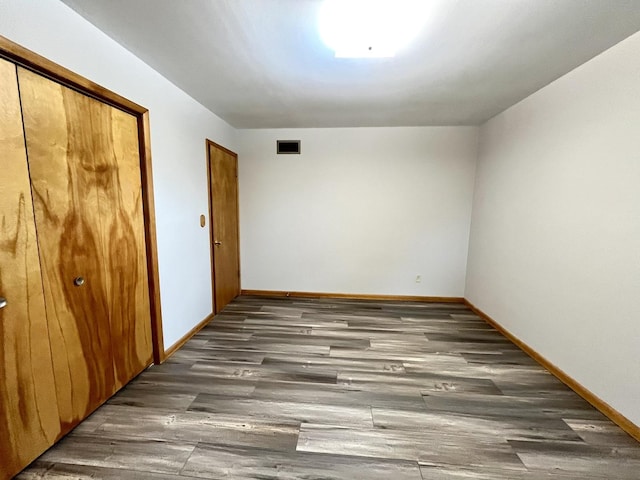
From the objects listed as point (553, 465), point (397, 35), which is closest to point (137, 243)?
point (397, 35)

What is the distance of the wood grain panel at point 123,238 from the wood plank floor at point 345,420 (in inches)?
13.1

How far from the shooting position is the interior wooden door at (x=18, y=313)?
1.24 m

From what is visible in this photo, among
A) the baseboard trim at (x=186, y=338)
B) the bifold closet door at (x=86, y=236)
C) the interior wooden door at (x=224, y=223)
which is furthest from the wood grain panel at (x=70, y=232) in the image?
the interior wooden door at (x=224, y=223)

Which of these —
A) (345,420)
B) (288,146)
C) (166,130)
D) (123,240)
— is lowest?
(345,420)

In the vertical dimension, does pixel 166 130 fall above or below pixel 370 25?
below

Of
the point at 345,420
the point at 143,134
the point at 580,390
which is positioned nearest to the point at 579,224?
the point at 580,390

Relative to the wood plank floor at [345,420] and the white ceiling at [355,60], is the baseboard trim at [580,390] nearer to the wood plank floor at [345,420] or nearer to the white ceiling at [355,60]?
the wood plank floor at [345,420]

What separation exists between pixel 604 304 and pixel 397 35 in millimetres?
2244

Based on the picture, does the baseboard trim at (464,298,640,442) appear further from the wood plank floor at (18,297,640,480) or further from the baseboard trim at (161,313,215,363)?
the baseboard trim at (161,313,215,363)

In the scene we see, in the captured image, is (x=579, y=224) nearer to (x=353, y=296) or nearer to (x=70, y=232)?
(x=353, y=296)

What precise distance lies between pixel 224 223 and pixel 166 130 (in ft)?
4.73

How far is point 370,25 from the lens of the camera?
1604mm

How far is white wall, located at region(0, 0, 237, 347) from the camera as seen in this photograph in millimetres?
1387

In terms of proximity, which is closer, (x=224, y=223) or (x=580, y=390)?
(x=580, y=390)
